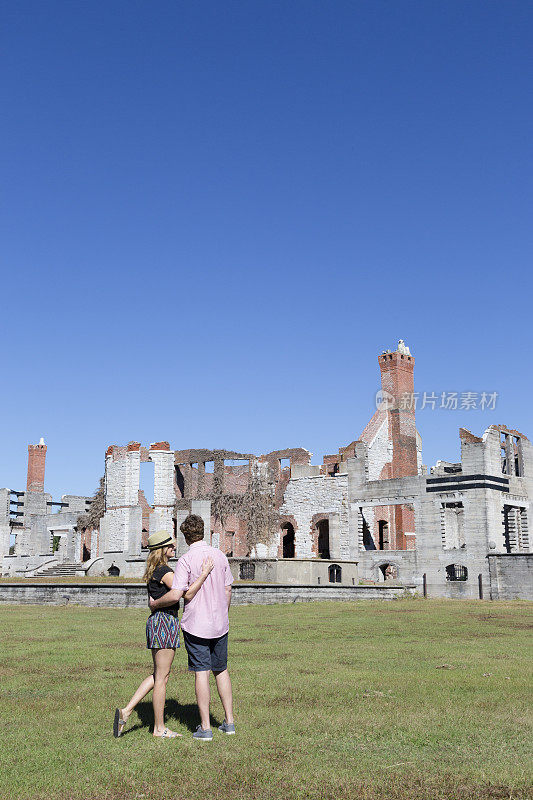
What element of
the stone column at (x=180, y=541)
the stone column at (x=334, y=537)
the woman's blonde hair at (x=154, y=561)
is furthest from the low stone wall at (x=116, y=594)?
the woman's blonde hair at (x=154, y=561)

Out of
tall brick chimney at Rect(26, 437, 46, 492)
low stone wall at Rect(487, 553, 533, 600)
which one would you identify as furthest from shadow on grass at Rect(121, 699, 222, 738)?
tall brick chimney at Rect(26, 437, 46, 492)

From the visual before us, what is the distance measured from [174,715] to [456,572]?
32.1 meters

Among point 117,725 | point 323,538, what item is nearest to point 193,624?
point 117,725

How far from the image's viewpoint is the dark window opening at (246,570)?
33.8 meters

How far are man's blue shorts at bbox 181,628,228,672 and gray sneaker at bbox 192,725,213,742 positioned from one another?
18.5 inches

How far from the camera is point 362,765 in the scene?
214 inches

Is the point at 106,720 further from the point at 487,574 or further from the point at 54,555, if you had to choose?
the point at 54,555

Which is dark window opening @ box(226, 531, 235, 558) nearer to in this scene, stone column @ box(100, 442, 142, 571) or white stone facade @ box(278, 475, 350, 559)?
white stone facade @ box(278, 475, 350, 559)

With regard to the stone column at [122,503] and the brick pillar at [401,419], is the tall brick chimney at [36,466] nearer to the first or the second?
the stone column at [122,503]

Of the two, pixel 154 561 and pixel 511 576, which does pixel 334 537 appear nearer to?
pixel 511 576

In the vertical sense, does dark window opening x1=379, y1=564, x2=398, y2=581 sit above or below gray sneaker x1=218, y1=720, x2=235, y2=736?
above

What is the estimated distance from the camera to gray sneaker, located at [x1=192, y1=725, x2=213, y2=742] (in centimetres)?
615

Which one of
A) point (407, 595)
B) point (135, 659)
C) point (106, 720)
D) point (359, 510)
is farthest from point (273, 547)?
point (106, 720)

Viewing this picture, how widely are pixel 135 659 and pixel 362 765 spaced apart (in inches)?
237
